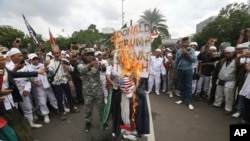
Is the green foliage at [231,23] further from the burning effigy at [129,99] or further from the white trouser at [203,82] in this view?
the burning effigy at [129,99]

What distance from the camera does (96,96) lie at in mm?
4953

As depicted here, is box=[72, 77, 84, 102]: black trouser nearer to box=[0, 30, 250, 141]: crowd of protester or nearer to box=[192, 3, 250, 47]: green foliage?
box=[0, 30, 250, 141]: crowd of protester

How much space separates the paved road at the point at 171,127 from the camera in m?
4.59

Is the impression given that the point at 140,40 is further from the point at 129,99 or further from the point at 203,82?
the point at 203,82

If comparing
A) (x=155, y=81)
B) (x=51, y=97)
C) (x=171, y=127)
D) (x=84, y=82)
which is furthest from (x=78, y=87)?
(x=171, y=127)

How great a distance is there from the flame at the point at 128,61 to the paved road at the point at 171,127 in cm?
120

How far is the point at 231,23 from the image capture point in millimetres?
24641

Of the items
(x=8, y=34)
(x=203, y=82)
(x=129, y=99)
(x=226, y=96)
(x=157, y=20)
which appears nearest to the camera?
(x=129, y=99)

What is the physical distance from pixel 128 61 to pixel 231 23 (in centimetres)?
2431

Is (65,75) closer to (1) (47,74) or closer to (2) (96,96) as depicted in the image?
(1) (47,74)

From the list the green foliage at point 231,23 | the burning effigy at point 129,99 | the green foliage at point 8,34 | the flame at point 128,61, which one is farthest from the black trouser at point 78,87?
the green foliage at point 231,23

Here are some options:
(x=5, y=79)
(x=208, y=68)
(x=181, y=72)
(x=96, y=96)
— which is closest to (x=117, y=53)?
(x=96, y=96)

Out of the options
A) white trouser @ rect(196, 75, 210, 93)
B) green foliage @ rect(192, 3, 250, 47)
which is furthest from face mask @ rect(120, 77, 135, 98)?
green foliage @ rect(192, 3, 250, 47)

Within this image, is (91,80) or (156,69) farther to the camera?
(156,69)
